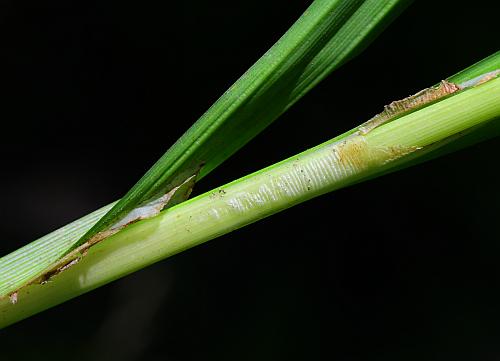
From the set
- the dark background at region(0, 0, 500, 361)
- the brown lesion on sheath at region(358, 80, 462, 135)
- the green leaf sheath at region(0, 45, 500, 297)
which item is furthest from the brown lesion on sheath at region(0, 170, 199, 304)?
the dark background at region(0, 0, 500, 361)

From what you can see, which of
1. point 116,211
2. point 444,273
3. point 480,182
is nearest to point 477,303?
point 444,273

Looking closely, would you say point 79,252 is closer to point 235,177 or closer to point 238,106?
point 238,106

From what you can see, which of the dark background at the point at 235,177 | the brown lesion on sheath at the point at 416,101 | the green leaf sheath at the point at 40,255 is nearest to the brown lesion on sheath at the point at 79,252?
the green leaf sheath at the point at 40,255

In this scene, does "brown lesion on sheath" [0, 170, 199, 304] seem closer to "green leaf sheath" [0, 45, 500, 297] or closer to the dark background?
"green leaf sheath" [0, 45, 500, 297]

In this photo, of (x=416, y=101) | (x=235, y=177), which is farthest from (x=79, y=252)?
(x=235, y=177)

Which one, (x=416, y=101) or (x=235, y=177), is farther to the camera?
(x=235, y=177)

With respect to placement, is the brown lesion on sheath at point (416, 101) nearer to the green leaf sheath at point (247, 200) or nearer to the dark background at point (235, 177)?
the green leaf sheath at point (247, 200)
